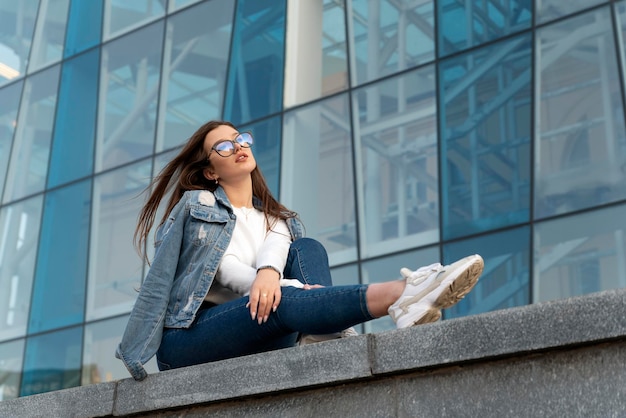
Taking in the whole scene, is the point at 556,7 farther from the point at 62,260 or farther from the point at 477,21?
the point at 62,260

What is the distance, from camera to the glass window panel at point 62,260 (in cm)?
1341

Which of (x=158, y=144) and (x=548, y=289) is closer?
(x=548, y=289)

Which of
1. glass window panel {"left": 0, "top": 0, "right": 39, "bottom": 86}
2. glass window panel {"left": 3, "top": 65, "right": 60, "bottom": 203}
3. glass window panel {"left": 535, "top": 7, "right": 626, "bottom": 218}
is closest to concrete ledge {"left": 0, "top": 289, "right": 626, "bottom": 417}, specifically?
glass window panel {"left": 535, "top": 7, "right": 626, "bottom": 218}

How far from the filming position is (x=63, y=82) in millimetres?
14727

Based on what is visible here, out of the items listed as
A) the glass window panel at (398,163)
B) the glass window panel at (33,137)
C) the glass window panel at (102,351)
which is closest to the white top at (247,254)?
the glass window panel at (398,163)

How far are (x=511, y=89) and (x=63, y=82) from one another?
739cm

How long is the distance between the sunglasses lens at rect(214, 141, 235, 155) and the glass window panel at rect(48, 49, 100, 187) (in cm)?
967

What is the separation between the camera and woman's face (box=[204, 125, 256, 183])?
4.68 meters

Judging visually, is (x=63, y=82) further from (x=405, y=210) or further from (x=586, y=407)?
(x=586, y=407)

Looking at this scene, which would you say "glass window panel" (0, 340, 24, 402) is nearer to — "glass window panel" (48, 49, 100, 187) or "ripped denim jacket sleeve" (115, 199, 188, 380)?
"glass window panel" (48, 49, 100, 187)

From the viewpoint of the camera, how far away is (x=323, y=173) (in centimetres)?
1145

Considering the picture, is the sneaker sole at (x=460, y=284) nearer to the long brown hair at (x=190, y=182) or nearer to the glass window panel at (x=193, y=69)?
the long brown hair at (x=190, y=182)

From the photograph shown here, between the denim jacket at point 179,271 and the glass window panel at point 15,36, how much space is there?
11.9 metres

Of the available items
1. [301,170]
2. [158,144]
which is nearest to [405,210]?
[301,170]
